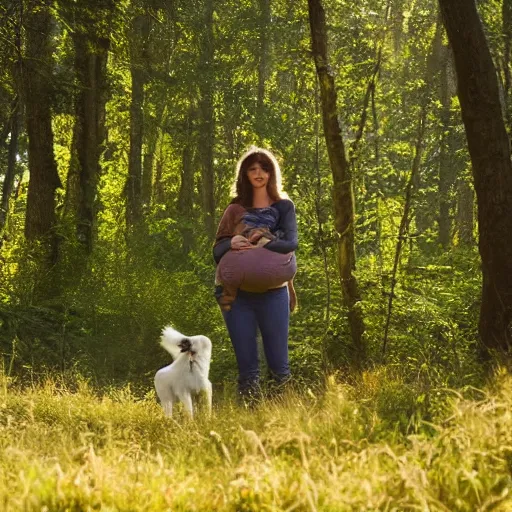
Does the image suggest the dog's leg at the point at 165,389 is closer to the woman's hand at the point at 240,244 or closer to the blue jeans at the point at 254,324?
the blue jeans at the point at 254,324

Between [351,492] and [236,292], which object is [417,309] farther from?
[351,492]

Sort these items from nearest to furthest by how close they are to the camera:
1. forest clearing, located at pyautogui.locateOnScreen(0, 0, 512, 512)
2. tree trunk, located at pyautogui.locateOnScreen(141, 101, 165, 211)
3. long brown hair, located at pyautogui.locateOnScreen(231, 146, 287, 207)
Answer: forest clearing, located at pyautogui.locateOnScreen(0, 0, 512, 512) < long brown hair, located at pyautogui.locateOnScreen(231, 146, 287, 207) < tree trunk, located at pyautogui.locateOnScreen(141, 101, 165, 211)

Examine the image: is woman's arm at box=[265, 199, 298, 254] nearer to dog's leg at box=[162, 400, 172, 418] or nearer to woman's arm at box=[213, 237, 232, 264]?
woman's arm at box=[213, 237, 232, 264]

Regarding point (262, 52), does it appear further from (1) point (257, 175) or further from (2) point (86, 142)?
(1) point (257, 175)

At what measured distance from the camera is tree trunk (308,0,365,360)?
9188 mm

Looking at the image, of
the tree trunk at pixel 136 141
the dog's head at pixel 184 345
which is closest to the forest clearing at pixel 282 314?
the dog's head at pixel 184 345

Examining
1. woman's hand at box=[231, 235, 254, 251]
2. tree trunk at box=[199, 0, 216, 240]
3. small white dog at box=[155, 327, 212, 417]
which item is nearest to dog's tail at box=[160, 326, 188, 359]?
small white dog at box=[155, 327, 212, 417]

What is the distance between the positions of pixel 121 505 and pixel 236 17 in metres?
23.0

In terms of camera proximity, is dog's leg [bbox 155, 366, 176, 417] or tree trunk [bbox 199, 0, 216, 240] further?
tree trunk [bbox 199, 0, 216, 240]

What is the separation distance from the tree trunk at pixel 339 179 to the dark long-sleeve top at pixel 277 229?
11.1 ft

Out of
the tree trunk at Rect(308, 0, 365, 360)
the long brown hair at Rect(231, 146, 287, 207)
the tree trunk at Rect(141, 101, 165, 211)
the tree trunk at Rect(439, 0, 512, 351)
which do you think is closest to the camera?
the long brown hair at Rect(231, 146, 287, 207)

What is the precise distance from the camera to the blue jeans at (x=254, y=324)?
588 centimetres

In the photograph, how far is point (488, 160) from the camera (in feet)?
21.4

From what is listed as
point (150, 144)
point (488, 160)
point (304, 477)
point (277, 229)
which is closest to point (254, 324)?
point (277, 229)
